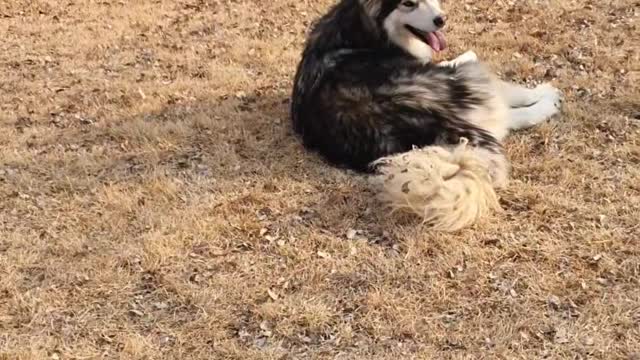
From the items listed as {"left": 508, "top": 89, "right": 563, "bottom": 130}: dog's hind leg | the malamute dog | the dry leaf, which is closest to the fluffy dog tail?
the malamute dog

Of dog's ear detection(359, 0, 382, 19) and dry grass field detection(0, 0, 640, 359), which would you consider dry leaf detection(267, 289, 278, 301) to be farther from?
Answer: dog's ear detection(359, 0, 382, 19)

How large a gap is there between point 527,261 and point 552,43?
3435 mm

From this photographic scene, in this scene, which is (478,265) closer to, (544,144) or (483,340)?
(483,340)

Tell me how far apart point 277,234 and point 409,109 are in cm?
111

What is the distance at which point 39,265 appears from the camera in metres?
4.13

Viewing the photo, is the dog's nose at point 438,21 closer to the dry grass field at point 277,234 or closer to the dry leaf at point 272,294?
the dry grass field at point 277,234

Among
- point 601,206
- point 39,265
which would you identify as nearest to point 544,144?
point 601,206

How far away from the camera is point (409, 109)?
177 inches

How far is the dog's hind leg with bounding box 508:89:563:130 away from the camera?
16.8 feet

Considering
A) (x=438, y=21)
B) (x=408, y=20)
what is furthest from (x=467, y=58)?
(x=408, y=20)

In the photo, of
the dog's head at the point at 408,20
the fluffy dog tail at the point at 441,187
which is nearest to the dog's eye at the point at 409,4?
the dog's head at the point at 408,20

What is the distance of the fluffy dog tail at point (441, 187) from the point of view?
400cm

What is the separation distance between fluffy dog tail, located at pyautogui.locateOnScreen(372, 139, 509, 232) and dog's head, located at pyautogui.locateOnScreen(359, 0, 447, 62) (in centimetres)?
127

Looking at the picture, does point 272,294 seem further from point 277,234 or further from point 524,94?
point 524,94
